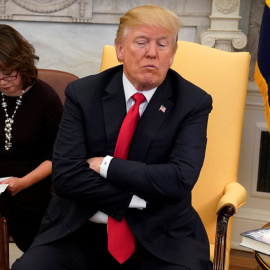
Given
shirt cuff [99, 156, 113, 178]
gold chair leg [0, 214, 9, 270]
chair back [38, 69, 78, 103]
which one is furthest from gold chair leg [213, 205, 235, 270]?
chair back [38, 69, 78, 103]

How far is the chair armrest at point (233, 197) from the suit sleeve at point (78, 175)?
1.29 feet

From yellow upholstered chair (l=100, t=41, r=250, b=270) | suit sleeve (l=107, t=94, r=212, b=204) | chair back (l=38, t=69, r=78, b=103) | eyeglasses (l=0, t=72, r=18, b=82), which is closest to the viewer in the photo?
suit sleeve (l=107, t=94, r=212, b=204)

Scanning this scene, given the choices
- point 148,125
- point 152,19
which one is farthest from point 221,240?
point 152,19

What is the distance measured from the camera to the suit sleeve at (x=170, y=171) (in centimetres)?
181

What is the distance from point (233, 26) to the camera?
3.12 meters

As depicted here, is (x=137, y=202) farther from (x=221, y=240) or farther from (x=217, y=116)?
(x=217, y=116)

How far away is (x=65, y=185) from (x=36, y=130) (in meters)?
0.71

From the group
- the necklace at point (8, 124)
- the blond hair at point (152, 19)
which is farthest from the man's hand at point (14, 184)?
the blond hair at point (152, 19)

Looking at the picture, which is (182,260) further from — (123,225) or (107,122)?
(107,122)

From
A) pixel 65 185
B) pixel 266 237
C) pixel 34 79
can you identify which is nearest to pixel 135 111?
pixel 65 185

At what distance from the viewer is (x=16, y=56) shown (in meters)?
2.45

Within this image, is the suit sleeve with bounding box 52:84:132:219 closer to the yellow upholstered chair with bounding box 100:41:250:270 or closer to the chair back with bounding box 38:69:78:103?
the yellow upholstered chair with bounding box 100:41:250:270

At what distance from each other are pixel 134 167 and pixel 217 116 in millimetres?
720

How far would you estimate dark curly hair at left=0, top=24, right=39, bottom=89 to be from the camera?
2.41m
